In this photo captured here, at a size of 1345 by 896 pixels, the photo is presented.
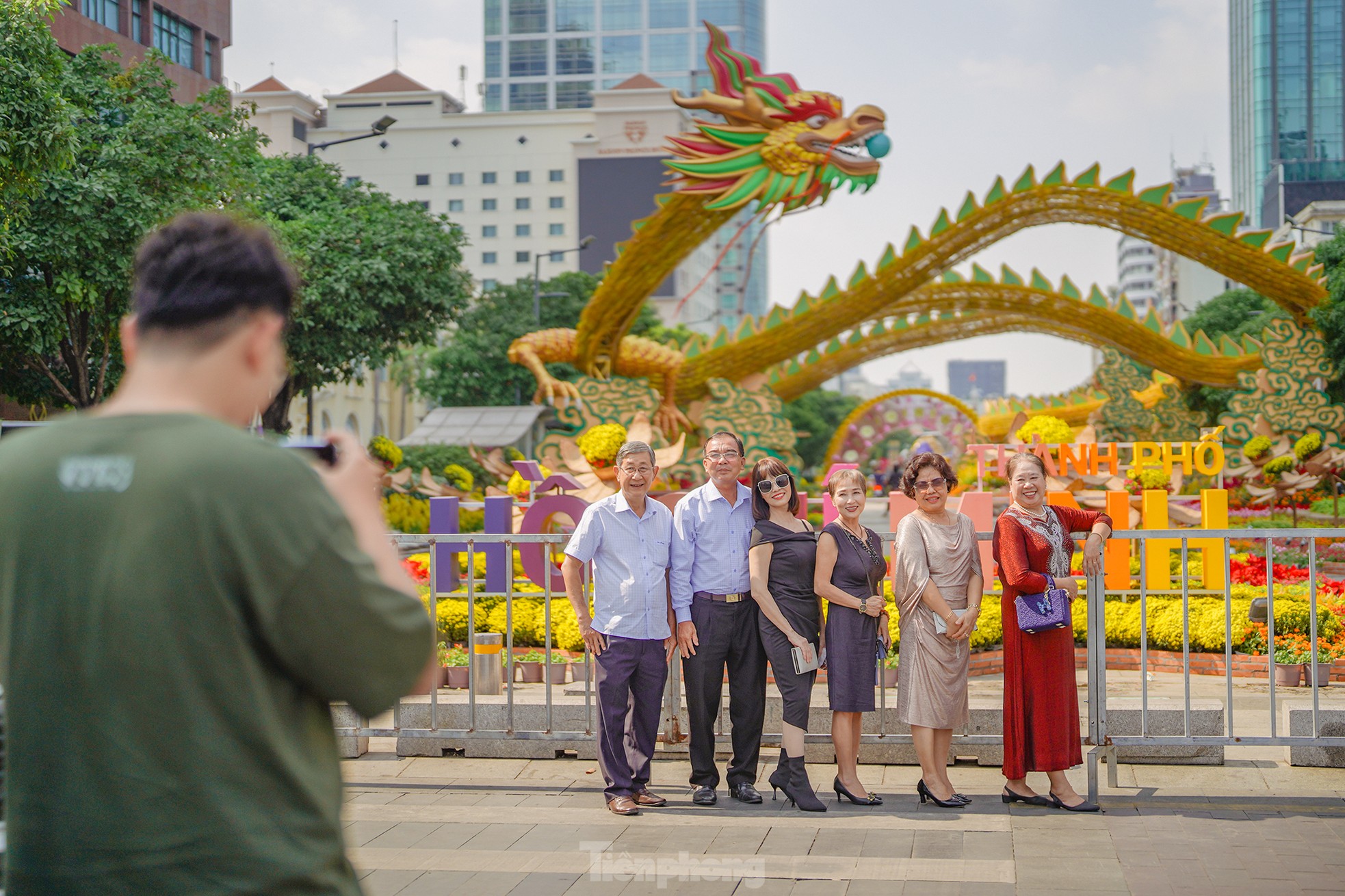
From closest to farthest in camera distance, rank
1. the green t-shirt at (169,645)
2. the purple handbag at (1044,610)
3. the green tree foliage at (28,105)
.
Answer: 1. the green t-shirt at (169,645)
2. the purple handbag at (1044,610)
3. the green tree foliage at (28,105)

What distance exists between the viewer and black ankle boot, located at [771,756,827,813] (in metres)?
6.04

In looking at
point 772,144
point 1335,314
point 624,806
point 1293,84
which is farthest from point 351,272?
point 1293,84

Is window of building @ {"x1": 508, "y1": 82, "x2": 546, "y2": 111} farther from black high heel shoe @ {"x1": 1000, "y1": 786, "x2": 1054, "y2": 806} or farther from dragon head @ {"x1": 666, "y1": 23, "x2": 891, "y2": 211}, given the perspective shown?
black high heel shoe @ {"x1": 1000, "y1": 786, "x2": 1054, "y2": 806}

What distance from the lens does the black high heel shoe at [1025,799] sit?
6023mm

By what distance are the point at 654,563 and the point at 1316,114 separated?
115168 mm

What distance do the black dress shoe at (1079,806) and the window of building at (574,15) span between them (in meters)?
127

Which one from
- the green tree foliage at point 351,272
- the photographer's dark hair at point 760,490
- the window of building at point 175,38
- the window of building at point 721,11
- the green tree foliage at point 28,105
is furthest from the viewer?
the window of building at point 721,11

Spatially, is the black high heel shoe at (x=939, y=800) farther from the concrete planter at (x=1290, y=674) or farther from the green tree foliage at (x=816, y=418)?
the green tree foliage at (x=816, y=418)

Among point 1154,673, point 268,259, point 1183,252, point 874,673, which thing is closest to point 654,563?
point 874,673

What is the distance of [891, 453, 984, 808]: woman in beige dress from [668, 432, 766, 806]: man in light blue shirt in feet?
2.38

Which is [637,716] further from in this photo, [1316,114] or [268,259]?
[1316,114]

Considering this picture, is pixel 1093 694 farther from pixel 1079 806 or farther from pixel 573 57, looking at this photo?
pixel 573 57

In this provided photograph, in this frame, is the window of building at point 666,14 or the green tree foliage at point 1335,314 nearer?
the green tree foliage at point 1335,314

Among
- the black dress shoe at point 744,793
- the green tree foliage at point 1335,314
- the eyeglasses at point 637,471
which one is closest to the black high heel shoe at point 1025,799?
the black dress shoe at point 744,793
